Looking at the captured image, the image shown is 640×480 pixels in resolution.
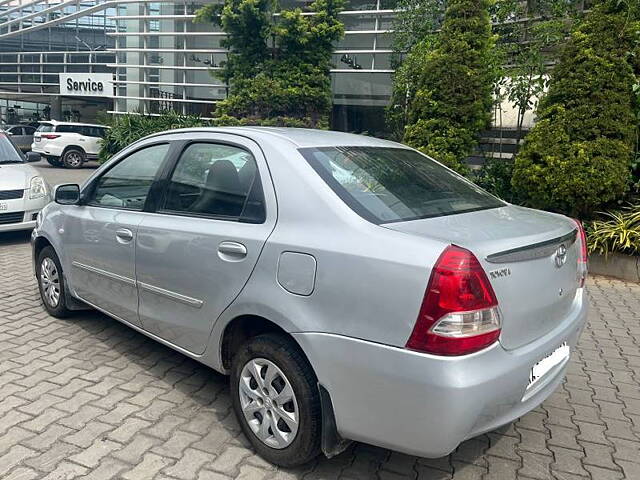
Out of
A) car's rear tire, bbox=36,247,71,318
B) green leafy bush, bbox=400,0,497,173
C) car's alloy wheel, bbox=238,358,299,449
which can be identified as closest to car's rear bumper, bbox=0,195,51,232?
car's rear tire, bbox=36,247,71,318

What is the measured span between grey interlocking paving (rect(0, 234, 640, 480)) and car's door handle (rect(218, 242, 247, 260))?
974 millimetres

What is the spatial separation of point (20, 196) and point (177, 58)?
12.0 meters

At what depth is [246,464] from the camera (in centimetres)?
274

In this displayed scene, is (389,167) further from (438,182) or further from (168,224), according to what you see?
(168,224)

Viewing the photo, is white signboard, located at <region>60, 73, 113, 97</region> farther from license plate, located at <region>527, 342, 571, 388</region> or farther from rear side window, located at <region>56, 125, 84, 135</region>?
license plate, located at <region>527, 342, 571, 388</region>

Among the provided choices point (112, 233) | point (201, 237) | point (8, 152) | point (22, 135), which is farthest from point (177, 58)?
point (201, 237)

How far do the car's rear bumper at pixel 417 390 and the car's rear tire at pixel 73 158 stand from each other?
20.8 meters

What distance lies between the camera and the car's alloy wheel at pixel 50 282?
14.9 ft

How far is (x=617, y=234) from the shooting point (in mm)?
6637

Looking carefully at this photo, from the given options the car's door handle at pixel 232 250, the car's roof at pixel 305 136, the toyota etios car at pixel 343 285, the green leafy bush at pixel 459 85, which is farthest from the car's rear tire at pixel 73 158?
the car's door handle at pixel 232 250

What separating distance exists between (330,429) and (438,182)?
1.52m

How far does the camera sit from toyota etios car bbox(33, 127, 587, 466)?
7.18 feet

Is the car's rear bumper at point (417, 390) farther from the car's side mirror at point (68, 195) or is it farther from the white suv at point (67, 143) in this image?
the white suv at point (67, 143)

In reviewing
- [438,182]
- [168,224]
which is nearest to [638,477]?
[438,182]
